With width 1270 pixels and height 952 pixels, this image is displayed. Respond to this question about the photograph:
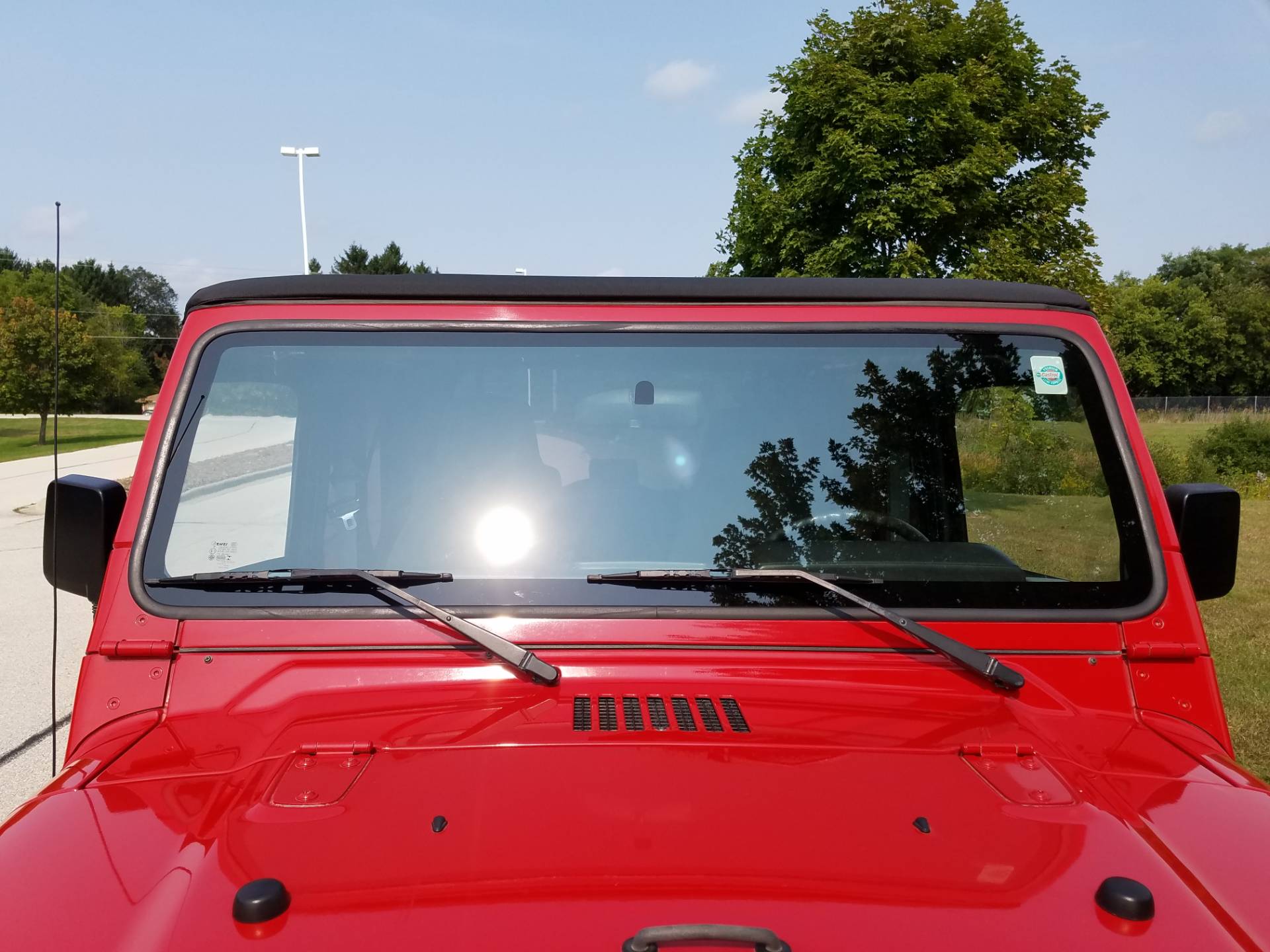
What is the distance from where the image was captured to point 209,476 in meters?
2.24

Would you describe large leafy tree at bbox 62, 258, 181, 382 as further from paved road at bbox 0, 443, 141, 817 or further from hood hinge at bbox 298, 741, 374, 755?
hood hinge at bbox 298, 741, 374, 755

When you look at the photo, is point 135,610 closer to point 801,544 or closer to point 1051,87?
point 801,544

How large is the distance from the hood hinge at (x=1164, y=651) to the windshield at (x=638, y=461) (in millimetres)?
104

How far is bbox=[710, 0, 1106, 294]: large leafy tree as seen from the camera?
13391 millimetres

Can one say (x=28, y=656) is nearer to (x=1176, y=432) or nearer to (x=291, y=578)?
(x=291, y=578)

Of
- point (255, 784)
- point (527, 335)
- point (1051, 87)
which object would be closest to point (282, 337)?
point (527, 335)

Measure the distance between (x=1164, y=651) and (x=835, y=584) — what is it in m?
0.64

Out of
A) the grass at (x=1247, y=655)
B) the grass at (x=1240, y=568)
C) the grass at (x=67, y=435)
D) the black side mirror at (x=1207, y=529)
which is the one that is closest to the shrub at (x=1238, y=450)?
the grass at (x=1240, y=568)

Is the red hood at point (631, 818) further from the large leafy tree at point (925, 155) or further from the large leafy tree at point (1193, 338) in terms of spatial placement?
the large leafy tree at point (1193, 338)

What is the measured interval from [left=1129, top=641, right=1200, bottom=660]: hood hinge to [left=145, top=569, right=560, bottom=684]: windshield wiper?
1100 mm

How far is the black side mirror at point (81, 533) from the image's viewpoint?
2.10 meters

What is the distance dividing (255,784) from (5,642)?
27.7ft

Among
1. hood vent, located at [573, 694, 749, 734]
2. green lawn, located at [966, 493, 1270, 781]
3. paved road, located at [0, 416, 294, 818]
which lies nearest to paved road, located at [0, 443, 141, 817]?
paved road, located at [0, 416, 294, 818]

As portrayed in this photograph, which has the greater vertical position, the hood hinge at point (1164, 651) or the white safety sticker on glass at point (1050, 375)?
the white safety sticker on glass at point (1050, 375)
